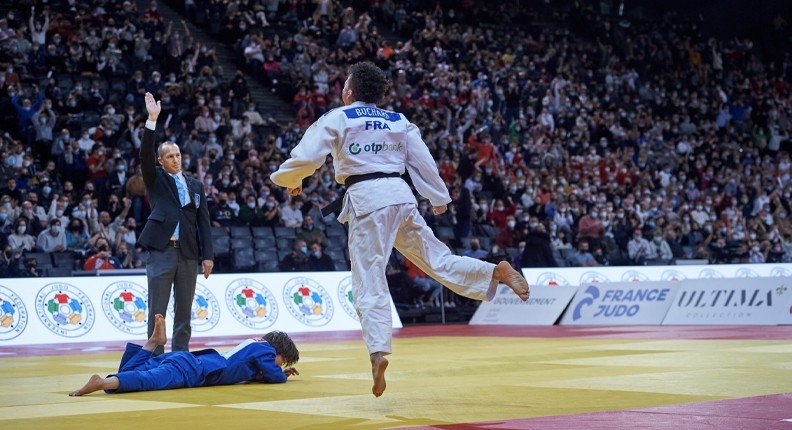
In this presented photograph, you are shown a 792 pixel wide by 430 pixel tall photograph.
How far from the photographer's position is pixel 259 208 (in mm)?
19516

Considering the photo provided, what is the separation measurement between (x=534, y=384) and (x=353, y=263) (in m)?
1.65

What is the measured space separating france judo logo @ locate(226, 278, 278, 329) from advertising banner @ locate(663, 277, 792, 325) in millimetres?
6356

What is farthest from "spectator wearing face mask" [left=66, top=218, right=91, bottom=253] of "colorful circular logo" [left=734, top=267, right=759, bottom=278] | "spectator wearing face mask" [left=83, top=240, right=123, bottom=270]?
"colorful circular logo" [left=734, top=267, right=759, bottom=278]

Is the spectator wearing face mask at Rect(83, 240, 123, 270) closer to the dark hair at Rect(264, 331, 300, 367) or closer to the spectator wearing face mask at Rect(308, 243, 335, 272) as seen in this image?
the spectator wearing face mask at Rect(308, 243, 335, 272)

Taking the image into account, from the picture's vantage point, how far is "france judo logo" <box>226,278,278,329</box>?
51.4 feet

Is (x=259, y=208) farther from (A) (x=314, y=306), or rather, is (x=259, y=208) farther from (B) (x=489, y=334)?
(B) (x=489, y=334)

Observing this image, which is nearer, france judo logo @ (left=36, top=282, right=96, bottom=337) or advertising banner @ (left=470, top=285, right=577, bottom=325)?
france judo logo @ (left=36, top=282, right=96, bottom=337)

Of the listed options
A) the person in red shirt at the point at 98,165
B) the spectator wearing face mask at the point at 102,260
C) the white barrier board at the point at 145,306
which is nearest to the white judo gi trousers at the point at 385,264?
the white barrier board at the point at 145,306

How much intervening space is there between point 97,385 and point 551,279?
13535 millimetres

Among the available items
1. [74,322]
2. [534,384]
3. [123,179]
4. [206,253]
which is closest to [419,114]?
[123,179]

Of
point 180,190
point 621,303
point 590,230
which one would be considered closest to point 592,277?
point 621,303

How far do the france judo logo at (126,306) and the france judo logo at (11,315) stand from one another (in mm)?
1123

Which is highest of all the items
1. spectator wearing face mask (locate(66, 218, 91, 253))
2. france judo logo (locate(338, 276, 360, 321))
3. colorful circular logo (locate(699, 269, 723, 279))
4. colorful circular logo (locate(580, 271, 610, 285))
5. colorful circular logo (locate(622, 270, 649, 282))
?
spectator wearing face mask (locate(66, 218, 91, 253))

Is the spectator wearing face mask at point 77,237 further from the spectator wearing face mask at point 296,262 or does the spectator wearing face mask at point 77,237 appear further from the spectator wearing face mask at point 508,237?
the spectator wearing face mask at point 508,237
